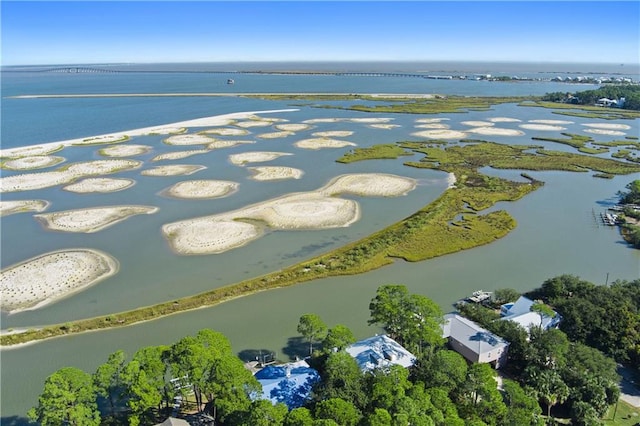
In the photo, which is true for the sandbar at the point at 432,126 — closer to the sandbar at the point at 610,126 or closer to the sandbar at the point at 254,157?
the sandbar at the point at 610,126

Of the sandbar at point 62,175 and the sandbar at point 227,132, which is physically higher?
the sandbar at point 227,132

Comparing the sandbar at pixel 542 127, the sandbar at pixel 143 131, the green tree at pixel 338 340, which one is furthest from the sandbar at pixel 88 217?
the sandbar at pixel 542 127

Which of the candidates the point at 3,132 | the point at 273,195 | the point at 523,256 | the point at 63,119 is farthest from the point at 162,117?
the point at 523,256

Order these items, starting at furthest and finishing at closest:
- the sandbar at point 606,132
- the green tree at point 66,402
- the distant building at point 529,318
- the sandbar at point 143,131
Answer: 1. the sandbar at point 606,132
2. the sandbar at point 143,131
3. the distant building at point 529,318
4. the green tree at point 66,402

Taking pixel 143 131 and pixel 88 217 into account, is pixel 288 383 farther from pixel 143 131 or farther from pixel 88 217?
pixel 143 131

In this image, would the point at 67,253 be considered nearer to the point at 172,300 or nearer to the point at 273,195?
the point at 172,300

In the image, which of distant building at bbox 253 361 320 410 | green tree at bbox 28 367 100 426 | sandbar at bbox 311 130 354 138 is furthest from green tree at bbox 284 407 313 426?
sandbar at bbox 311 130 354 138
